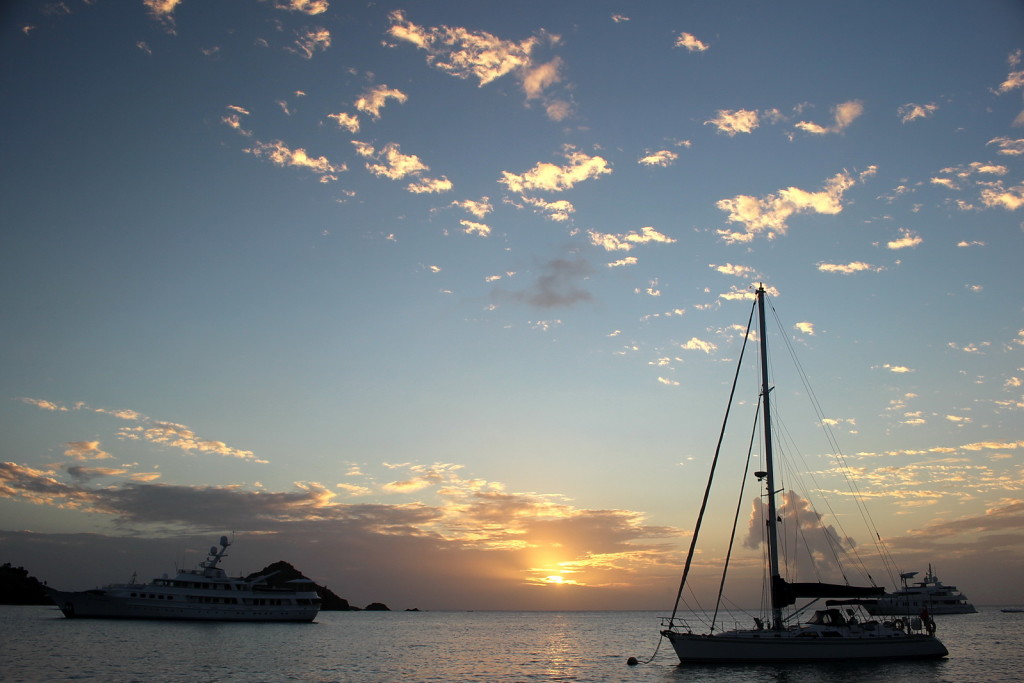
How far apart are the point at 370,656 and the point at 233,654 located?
11.8 meters

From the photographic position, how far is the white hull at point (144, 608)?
90.2m

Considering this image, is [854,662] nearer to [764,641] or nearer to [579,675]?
[764,641]

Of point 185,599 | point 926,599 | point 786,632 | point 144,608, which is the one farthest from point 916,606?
point 144,608

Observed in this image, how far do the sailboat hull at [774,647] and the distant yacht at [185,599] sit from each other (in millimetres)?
74866

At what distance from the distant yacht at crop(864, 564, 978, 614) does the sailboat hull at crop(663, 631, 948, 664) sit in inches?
3730

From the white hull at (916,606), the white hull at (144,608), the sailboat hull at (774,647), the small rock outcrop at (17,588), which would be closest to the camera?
the sailboat hull at (774,647)

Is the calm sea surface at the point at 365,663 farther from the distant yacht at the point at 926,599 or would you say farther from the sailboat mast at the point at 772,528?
the distant yacht at the point at 926,599

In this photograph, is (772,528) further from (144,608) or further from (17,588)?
(17,588)

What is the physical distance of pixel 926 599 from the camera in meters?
130

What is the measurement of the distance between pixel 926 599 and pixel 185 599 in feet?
438

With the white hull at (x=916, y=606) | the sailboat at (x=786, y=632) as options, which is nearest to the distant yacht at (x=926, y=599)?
the white hull at (x=916, y=606)

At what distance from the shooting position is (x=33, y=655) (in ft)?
165

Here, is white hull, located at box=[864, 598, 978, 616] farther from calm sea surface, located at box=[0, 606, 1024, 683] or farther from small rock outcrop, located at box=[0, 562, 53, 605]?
small rock outcrop, located at box=[0, 562, 53, 605]

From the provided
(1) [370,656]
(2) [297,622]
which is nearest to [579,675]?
(1) [370,656]
